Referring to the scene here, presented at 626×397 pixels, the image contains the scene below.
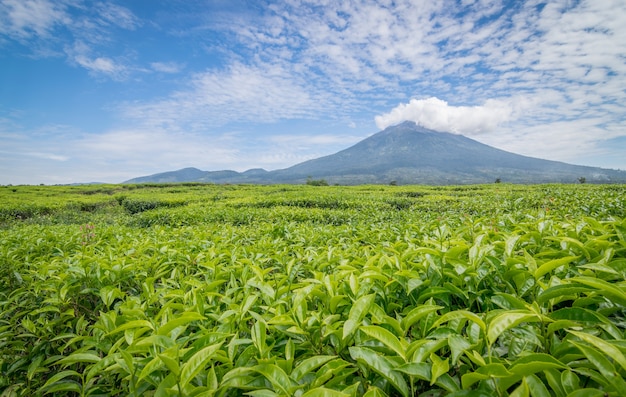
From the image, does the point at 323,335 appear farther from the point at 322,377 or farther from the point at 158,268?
the point at 158,268

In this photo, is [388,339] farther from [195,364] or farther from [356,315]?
[195,364]

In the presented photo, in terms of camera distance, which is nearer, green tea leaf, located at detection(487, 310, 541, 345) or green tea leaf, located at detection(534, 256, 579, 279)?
green tea leaf, located at detection(487, 310, 541, 345)

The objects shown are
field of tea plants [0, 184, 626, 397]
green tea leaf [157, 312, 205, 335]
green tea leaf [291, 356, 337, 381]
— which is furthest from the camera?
green tea leaf [157, 312, 205, 335]

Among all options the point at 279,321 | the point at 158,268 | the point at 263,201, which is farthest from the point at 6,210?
the point at 279,321

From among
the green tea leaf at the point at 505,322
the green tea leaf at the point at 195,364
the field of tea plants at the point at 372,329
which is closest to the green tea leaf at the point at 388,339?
the field of tea plants at the point at 372,329

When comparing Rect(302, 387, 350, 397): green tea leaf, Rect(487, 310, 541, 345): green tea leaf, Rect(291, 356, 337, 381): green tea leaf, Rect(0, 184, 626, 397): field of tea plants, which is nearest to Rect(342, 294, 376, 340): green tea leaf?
Rect(0, 184, 626, 397): field of tea plants

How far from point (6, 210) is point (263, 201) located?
12746mm

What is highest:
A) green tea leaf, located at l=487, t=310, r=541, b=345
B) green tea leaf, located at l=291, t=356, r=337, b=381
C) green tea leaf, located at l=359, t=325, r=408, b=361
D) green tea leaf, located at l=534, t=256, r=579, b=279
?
green tea leaf, located at l=534, t=256, r=579, b=279

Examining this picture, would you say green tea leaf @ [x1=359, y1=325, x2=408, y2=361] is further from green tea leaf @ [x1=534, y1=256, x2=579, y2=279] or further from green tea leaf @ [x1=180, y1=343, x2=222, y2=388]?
green tea leaf @ [x1=534, y1=256, x2=579, y2=279]

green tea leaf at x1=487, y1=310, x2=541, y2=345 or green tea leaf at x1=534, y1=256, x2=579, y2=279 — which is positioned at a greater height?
green tea leaf at x1=534, y1=256, x2=579, y2=279

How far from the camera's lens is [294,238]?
423 cm

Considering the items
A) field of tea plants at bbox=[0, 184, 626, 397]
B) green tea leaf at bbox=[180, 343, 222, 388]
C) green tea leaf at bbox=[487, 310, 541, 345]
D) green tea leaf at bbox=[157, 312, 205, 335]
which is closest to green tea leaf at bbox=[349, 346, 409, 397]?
field of tea plants at bbox=[0, 184, 626, 397]

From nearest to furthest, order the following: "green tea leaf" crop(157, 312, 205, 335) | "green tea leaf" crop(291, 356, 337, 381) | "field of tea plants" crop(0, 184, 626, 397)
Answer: "field of tea plants" crop(0, 184, 626, 397) < "green tea leaf" crop(291, 356, 337, 381) < "green tea leaf" crop(157, 312, 205, 335)

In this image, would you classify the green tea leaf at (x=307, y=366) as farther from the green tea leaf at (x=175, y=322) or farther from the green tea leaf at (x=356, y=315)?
the green tea leaf at (x=175, y=322)
